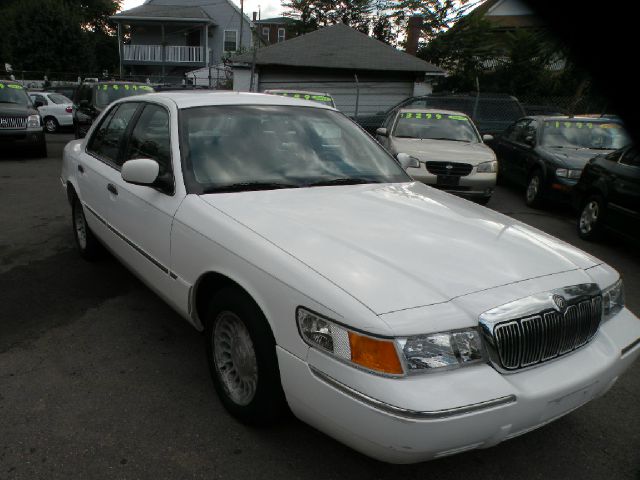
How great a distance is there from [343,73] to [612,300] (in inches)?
789

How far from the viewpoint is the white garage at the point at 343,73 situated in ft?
68.0

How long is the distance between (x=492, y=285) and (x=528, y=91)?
1675 cm

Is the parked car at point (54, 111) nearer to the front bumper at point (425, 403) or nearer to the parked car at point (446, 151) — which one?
the parked car at point (446, 151)

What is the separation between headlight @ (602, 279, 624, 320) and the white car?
0.01m

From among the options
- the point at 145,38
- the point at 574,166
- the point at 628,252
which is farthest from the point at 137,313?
the point at 145,38

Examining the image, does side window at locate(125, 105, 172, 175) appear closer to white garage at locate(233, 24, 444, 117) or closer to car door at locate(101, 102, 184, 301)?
car door at locate(101, 102, 184, 301)

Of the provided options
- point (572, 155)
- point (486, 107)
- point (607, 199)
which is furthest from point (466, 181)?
point (486, 107)

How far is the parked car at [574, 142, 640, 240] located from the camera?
19.2 feet

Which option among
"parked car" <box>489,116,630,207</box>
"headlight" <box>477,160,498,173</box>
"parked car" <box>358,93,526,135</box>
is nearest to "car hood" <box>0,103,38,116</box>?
"parked car" <box>358,93,526,135</box>

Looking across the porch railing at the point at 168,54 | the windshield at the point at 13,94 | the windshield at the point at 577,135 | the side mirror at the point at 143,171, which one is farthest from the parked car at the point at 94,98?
the porch railing at the point at 168,54

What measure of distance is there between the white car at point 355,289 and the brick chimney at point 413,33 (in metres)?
22.3

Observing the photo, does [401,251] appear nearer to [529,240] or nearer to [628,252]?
[529,240]

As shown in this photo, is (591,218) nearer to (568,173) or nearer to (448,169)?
(568,173)

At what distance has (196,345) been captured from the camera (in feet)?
11.5
